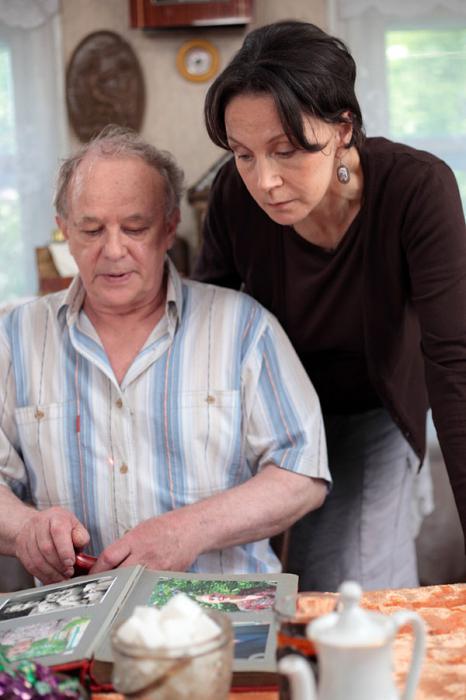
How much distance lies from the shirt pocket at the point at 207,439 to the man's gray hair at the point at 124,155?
345 millimetres

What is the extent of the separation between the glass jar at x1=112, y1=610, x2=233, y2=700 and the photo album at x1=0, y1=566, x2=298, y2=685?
183 mm

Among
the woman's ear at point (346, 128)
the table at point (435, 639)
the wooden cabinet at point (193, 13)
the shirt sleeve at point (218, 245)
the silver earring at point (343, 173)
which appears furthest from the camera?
the wooden cabinet at point (193, 13)

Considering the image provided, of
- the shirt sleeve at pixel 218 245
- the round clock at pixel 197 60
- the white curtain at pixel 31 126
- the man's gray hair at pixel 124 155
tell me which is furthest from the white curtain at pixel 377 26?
the man's gray hair at pixel 124 155

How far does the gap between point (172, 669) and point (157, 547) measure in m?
0.67

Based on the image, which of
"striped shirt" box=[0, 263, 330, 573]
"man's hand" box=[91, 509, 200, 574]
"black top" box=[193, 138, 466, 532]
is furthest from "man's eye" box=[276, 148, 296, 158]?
"man's hand" box=[91, 509, 200, 574]

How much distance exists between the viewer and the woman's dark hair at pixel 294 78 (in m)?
1.38

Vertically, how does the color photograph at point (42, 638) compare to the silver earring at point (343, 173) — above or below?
below

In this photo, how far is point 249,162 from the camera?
4.74 ft

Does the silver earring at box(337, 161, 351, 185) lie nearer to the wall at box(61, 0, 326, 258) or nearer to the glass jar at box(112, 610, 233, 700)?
the glass jar at box(112, 610, 233, 700)

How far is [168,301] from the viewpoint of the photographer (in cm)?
171

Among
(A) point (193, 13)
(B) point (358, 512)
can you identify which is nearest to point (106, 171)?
(B) point (358, 512)

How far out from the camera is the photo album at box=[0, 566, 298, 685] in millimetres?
968

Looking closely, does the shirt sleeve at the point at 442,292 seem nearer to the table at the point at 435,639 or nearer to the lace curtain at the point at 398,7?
the table at the point at 435,639

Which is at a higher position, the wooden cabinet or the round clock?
the wooden cabinet
